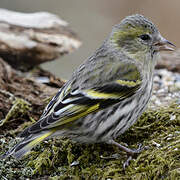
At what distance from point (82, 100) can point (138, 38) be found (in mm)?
899

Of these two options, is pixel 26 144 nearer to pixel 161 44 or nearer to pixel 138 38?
pixel 138 38

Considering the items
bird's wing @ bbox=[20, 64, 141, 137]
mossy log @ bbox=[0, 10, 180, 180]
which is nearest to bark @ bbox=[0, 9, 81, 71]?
mossy log @ bbox=[0, 10, 180, 180]

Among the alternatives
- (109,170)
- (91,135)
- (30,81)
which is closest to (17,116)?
(30,81)

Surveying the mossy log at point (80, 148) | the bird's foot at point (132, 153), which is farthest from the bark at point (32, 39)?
the bird's foot at point (132, 153)

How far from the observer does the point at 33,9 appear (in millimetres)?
8633

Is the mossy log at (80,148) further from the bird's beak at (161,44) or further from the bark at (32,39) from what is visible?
the bird's beak at (161,44)

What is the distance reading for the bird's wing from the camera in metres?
2.95

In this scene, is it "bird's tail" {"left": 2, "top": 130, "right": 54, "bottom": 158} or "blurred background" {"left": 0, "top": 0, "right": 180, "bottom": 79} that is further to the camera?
"blurred background" {"left": 0, "top": 0, "right": 180, "bottom": 79}

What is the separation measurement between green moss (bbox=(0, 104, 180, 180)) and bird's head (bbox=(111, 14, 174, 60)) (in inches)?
23.3

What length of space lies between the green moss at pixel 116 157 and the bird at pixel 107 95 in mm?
120

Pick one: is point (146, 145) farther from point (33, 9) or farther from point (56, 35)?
point (33, 9)

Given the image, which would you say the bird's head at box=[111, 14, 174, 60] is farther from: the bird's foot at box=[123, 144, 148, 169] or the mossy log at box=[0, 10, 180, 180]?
the bird's foot at box=[123, 144, 148, 169]

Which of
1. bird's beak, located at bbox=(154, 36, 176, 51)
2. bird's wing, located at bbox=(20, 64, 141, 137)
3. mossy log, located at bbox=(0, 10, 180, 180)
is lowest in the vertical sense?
mossy log, located at bbox=(0, 10, 180, 180)

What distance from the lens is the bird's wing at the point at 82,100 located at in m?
2.95
